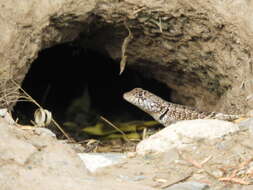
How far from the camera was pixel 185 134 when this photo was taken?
15.4 ft

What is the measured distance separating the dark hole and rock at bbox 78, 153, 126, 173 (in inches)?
149

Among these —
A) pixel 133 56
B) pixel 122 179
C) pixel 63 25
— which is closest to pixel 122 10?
pixel 63 25

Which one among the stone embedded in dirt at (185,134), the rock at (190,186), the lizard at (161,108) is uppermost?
the stone embedded in dirt at (185,134)

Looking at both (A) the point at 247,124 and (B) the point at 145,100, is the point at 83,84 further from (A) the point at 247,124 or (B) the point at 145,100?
(A) the point at 247,124

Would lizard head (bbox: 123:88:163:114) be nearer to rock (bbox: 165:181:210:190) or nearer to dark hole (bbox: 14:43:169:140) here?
dark hole (bbox: 14:43:169:140)

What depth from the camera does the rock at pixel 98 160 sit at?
442 centimetres

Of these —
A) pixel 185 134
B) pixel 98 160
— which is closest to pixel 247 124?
pixel 185 134

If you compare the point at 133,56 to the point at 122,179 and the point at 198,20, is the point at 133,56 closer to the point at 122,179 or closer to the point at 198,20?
the point at 198,20

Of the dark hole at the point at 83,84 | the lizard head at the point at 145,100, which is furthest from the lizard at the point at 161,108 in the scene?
the dark hole at the point at 83,84

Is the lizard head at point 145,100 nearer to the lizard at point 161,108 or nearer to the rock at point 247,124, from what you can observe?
the lizard at point 161,108

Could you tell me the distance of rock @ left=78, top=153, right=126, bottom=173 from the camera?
14.5 ft

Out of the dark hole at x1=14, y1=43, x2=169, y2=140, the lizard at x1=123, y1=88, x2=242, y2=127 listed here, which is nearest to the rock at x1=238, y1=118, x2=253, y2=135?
the lizard at x1=123, y1=88, x2=242, y2=127

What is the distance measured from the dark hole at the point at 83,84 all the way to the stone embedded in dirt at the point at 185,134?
3.80m

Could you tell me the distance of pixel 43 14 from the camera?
19.8 feet
